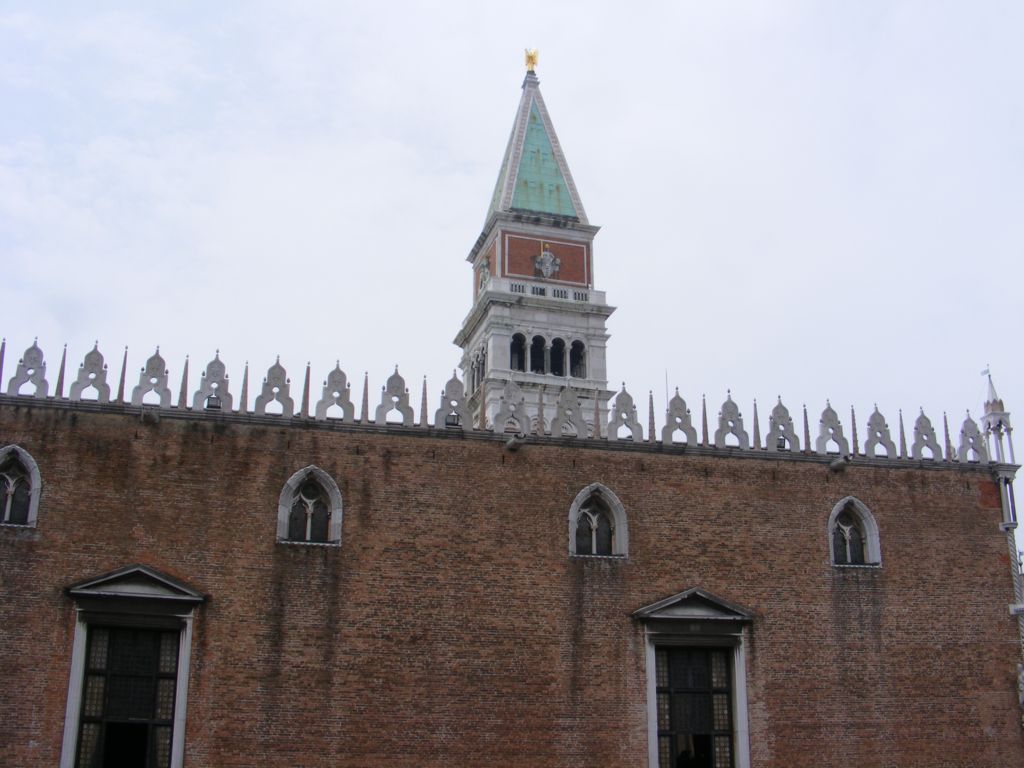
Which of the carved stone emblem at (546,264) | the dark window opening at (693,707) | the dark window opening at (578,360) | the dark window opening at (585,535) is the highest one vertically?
the carved stone emblem at (546,264)

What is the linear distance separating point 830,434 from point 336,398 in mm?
10375

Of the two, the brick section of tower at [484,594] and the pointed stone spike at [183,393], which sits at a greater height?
the pointed stone spike at [183,393]

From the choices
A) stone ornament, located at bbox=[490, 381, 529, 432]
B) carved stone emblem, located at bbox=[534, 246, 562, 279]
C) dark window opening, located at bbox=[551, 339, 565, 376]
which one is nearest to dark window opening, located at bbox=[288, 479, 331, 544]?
stone ornament, located at bbox=[490, 381, 529, 432]

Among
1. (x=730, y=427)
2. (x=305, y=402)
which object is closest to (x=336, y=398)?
(x=305, y=402)

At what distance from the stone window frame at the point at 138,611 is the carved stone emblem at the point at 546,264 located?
159ft

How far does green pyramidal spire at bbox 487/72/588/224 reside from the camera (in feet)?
223

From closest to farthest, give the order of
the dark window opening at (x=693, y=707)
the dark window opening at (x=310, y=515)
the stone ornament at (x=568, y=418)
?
the dark window opening at (x=310, y=515) < the dark window opening at (x=693, y=707) < the stone ornament at (x=568, y=418)

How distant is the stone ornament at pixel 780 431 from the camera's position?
24719 mm

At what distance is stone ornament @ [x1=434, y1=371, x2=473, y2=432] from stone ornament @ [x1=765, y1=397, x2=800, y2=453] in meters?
6.39

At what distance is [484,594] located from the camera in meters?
22.3

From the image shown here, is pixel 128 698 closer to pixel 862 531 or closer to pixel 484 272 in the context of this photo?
pixel 862 531

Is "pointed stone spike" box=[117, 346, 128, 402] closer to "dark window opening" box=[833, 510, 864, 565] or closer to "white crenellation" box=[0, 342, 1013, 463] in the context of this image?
"white crenellation" box=[0, 342, 1013, 463]

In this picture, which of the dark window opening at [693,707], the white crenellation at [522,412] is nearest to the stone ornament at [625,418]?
the white crenellation at [522,412]

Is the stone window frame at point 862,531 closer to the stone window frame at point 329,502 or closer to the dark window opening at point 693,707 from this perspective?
the dark window opening at point 693,707
